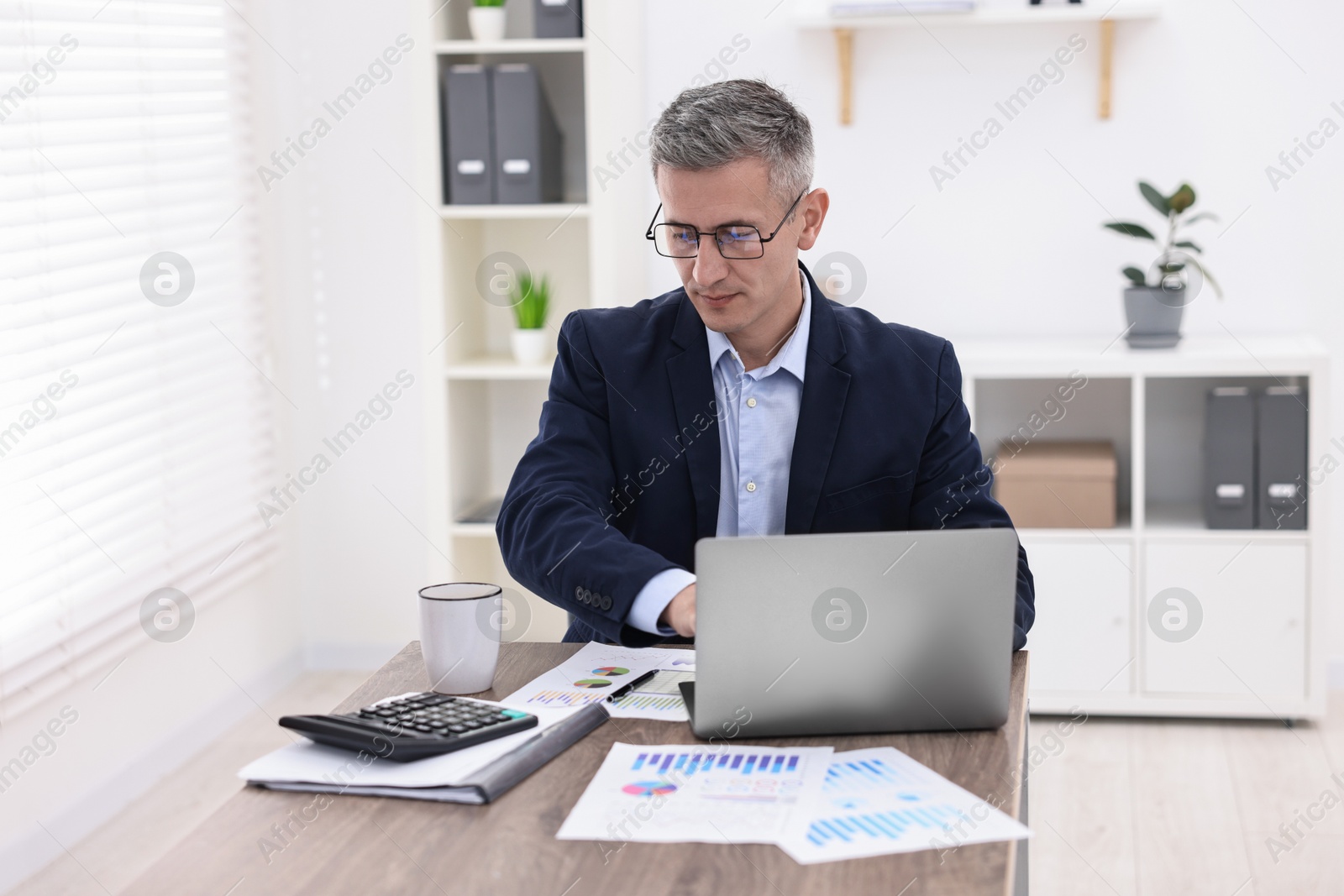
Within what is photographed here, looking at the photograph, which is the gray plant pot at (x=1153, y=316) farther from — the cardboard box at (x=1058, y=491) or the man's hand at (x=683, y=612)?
the man's hand at (x=683, y=612)

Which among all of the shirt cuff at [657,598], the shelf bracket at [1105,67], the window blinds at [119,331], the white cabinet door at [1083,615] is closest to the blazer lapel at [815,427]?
the shirt cuff at [657,598]

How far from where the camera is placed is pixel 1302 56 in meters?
3.14

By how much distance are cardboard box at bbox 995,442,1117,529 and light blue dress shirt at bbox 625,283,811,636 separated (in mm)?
1455

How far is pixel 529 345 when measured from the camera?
3271 millimetres

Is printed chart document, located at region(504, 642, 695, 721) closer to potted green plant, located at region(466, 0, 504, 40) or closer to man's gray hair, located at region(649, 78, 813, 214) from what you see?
man's gray hair, located at region(649, 78, 813, 214)

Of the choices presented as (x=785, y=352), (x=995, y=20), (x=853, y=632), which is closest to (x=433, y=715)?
(x=853, y=632)

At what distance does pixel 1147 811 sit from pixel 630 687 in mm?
1714

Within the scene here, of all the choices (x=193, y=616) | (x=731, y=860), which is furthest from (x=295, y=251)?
(x=731, y=860)

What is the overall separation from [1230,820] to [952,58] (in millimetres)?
1947

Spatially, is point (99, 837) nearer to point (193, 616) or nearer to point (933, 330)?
point (193, 616)

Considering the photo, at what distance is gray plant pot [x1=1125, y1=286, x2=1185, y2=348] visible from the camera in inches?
119

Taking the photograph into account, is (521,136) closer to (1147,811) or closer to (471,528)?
(471,528)

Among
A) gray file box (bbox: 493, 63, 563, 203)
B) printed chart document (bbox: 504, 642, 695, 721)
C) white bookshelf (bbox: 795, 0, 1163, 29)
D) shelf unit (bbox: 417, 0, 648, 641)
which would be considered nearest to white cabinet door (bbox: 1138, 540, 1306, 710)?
white bookshelf (bbox: 795, 0, 1163, 29)

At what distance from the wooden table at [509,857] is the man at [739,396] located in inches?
20.5
